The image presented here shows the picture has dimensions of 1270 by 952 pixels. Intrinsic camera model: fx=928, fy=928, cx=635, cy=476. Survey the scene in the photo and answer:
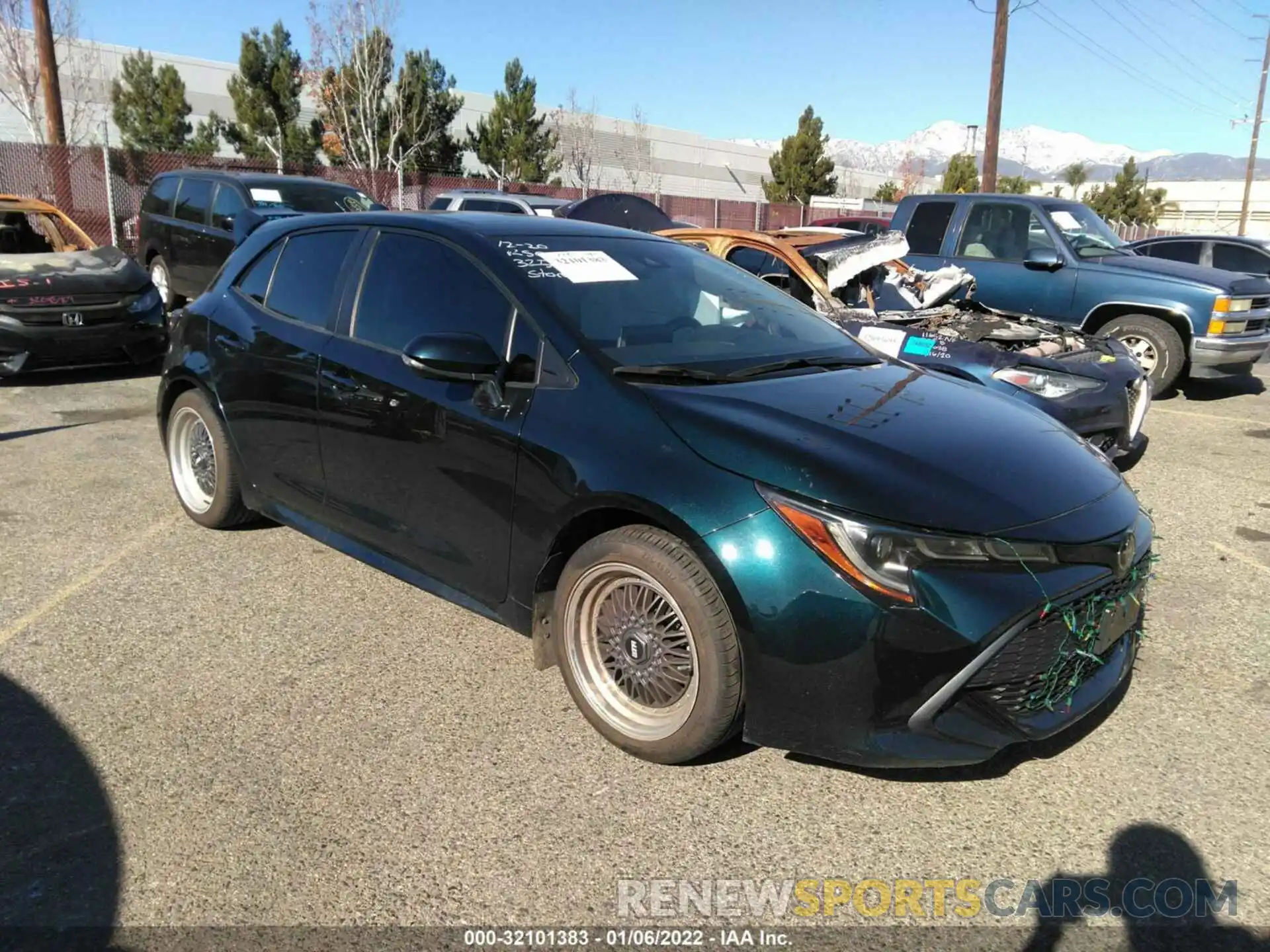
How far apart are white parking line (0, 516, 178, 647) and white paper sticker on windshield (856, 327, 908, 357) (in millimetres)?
4340

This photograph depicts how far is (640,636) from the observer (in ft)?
9.43

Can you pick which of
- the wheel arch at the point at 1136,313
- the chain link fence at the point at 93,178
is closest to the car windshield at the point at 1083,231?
the wheel arch at the point at 1136,313

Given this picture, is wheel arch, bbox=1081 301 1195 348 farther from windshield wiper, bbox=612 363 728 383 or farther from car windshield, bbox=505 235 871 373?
windshield wiper, bbox=612 363 728 383

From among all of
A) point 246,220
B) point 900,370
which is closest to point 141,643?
point 900,370

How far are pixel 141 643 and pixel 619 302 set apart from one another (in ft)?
7.53

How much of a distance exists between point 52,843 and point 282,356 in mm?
2152

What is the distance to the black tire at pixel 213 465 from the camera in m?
4.49

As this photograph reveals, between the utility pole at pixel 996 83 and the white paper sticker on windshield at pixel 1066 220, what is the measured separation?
13873 mm

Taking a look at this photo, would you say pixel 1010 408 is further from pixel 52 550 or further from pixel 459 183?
pixel 459 183

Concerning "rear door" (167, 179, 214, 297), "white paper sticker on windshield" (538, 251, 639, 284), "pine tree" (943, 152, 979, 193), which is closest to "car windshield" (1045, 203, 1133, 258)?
"white paper sticker on windshield" (538, 251, 639, 284)

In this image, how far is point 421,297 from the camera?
3.57 metres

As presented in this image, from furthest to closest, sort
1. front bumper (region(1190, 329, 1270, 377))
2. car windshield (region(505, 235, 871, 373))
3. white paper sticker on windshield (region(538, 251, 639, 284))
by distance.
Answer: front bumper (region(1190, 329, 1270, 377)) < white paper sticker on windshield (region(538, 251, 639, 284)) < car windshield (region(505, 235, 871, 373))

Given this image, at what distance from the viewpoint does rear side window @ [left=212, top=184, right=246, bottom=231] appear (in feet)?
34.8

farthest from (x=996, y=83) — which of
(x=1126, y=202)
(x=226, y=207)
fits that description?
(x=1126, y=202)
